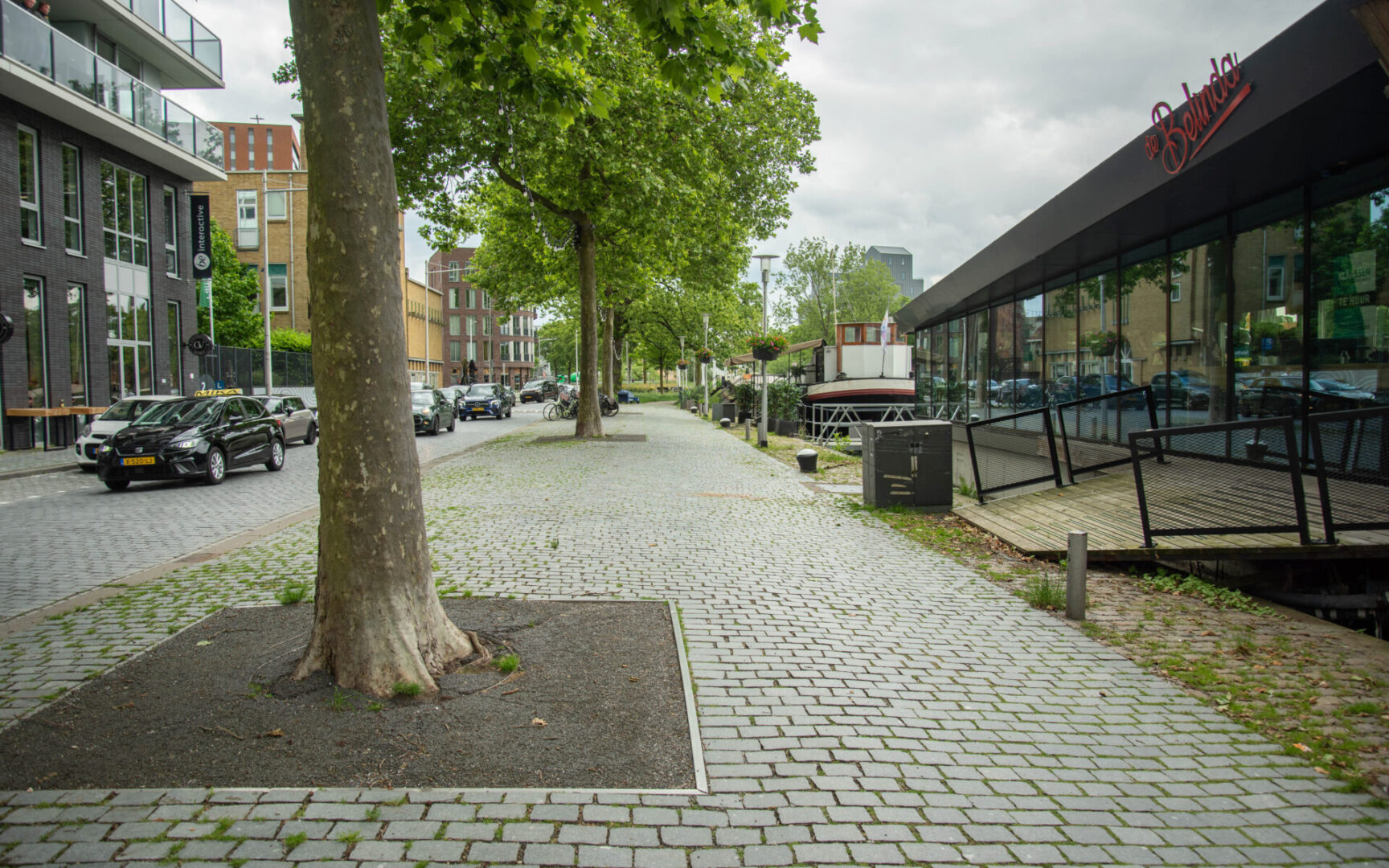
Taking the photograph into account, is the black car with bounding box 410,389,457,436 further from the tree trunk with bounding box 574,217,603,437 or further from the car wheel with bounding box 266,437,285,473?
the car wheel with bounding box 266,437,285,473

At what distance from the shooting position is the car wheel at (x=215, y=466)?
15.0 metres

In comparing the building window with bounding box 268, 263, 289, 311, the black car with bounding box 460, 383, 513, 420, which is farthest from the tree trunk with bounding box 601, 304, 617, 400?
the building window with bounding box 268, 263, 289, 311

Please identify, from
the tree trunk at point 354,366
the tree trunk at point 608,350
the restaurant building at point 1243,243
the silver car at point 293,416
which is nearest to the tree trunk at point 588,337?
the silver car at point 293,416

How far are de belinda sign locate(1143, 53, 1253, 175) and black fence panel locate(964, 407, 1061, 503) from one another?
2.88m

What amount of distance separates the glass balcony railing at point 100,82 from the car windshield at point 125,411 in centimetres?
870

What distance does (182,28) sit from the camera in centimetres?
2806

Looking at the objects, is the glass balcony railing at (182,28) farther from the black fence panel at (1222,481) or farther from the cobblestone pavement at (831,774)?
the black fence panel at (1222,481)

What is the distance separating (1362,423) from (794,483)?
30.5ft

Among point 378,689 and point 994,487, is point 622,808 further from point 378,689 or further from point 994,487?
point 994,487

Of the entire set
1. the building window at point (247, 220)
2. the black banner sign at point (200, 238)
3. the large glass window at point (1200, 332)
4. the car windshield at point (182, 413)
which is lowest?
the car windshield at point (182, 413)

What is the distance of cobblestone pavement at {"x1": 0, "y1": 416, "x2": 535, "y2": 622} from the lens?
7.51m

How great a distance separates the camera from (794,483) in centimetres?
1451

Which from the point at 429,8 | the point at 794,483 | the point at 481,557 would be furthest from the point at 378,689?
the point at 794,483

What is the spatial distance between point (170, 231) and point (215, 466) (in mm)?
17106
